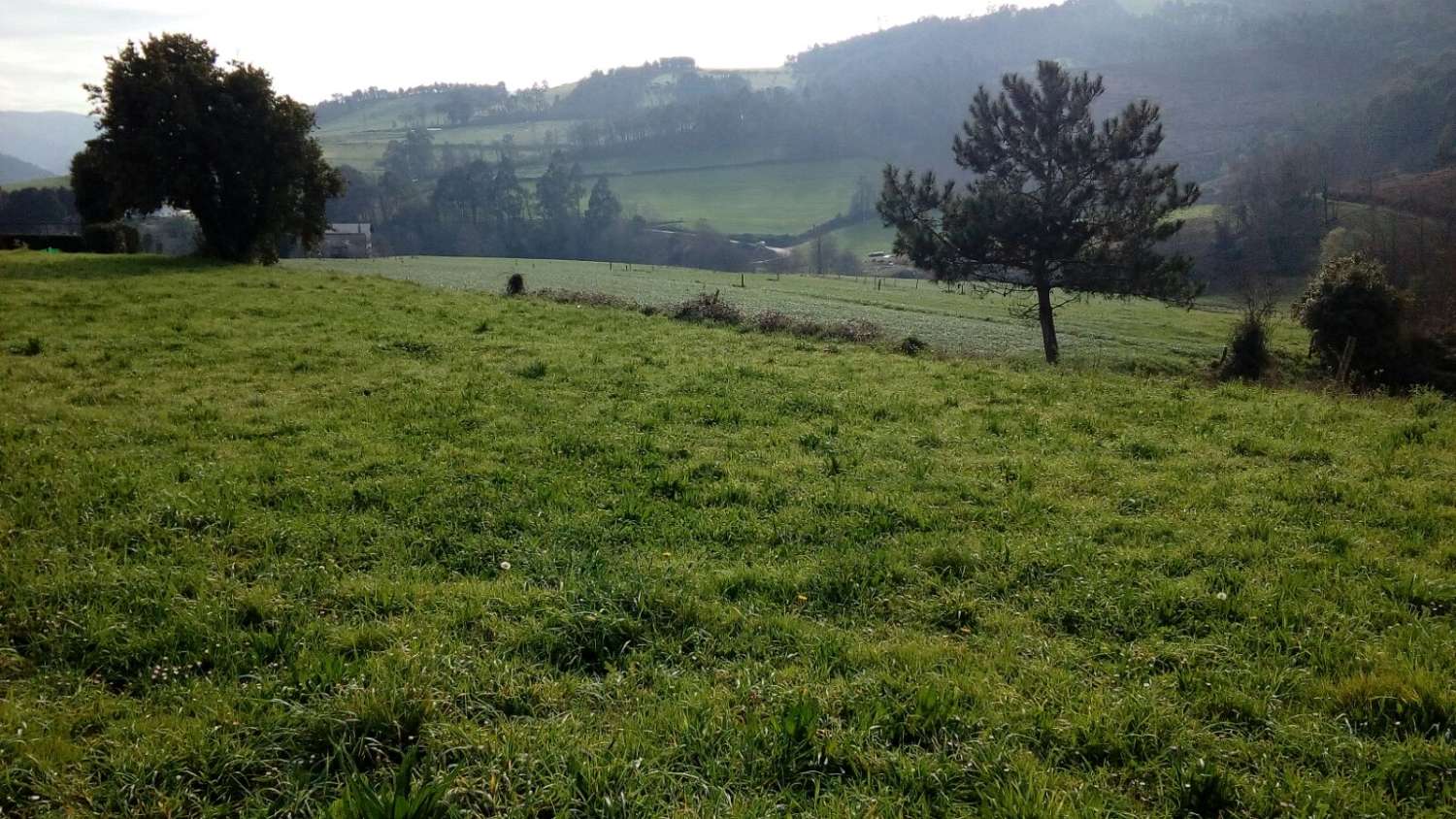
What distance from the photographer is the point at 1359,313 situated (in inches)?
1325

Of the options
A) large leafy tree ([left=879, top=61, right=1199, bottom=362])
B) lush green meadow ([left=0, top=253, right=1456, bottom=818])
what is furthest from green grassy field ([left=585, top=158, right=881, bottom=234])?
lush green meadow ([left=0, top=253, right=1456, bottom=818])

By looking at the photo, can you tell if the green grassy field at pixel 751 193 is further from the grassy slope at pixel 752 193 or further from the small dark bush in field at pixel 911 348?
the small dark bush in field at pixel 911 348

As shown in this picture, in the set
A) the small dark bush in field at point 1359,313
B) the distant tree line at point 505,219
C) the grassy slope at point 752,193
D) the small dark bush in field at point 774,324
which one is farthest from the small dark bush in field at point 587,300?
the grassy slope at point 752,193

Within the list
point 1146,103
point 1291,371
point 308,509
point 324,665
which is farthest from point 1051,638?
point 1291,371

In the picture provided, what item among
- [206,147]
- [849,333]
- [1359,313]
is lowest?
[849,333]

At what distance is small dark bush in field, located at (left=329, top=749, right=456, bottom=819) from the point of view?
301 cm

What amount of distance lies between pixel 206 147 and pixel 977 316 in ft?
151

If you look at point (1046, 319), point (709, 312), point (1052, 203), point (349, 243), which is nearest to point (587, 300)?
point (709, 312)

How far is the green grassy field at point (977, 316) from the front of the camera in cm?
3812

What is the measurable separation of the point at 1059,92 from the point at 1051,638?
115ft

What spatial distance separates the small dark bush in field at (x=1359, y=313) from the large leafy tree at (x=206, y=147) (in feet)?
162

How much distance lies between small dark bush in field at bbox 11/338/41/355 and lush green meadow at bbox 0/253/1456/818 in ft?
10.5

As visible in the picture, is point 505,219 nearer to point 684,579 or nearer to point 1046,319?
point 1046,319

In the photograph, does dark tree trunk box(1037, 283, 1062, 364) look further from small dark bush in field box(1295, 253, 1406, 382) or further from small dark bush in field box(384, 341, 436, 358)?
small dark bush in field box(384, 341, 436, 358)
